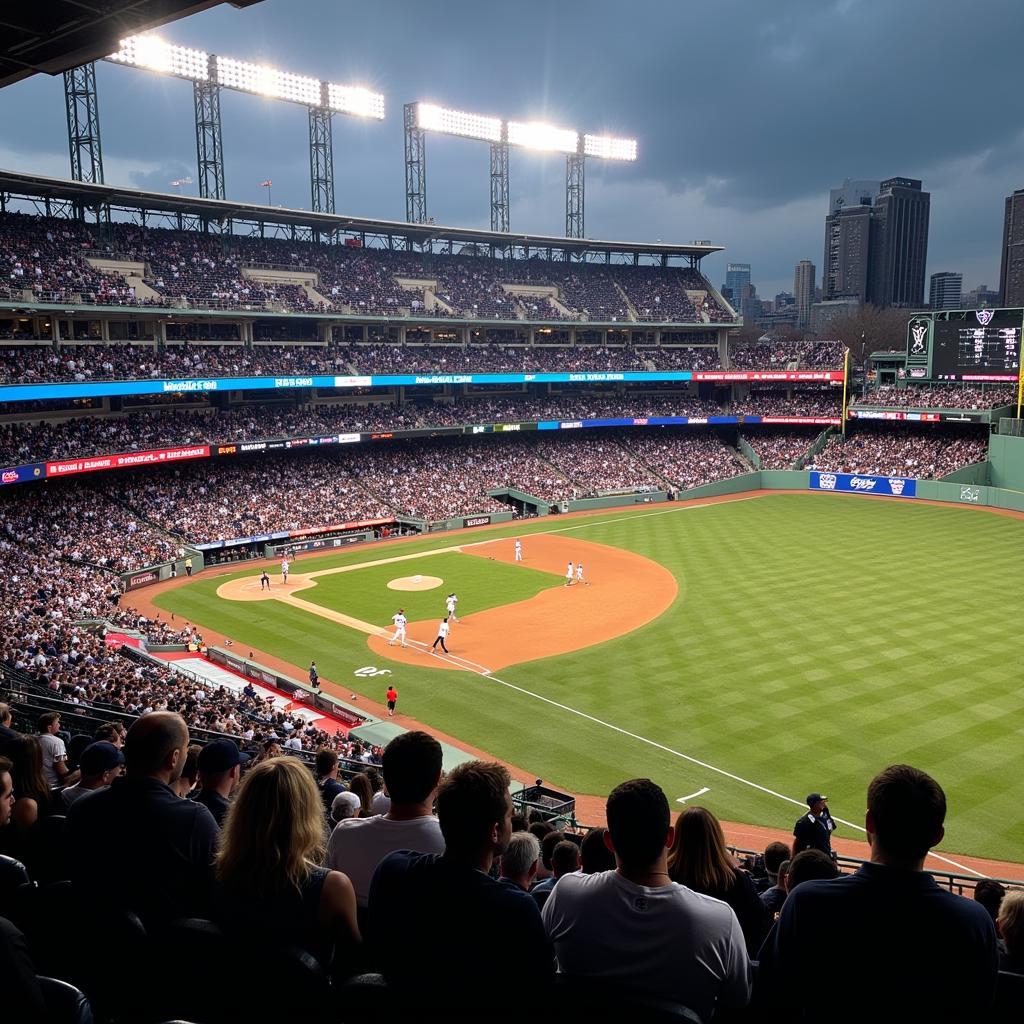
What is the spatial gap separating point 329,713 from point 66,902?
67.2 ft

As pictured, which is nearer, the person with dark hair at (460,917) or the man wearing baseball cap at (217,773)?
the person with dark hair at (460,917)

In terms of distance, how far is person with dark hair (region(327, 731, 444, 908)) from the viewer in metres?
4.20

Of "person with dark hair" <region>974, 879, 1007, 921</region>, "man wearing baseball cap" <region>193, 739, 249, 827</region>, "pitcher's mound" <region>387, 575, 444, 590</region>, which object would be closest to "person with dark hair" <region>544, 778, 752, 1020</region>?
"man wearing baseball cap" <region>193, 739, 249, 827</region>

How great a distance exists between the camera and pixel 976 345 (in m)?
62.0

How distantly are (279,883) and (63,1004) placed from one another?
3.01 ft

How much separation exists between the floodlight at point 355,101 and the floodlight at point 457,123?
179 inches

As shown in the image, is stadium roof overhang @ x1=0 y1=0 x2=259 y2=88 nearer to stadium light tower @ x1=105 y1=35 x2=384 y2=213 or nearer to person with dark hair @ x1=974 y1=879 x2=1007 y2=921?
person with dark hair @ x1=974 y1=879 x2=1007 y2=921

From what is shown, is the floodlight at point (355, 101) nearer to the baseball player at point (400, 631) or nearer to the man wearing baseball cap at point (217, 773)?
the baseball player at point (400, 631)

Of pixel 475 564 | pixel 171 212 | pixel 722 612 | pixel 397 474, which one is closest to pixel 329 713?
pixel 722 612

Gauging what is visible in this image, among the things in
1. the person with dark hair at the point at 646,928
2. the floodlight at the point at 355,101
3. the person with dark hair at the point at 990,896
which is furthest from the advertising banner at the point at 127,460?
the person with dark hair at the point at 646,928

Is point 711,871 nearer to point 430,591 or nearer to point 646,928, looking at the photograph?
point 646,928

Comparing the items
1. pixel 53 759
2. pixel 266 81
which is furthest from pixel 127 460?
pixel 53 759

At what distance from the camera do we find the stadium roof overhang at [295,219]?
47.7m

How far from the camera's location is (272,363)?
53.7 meters
